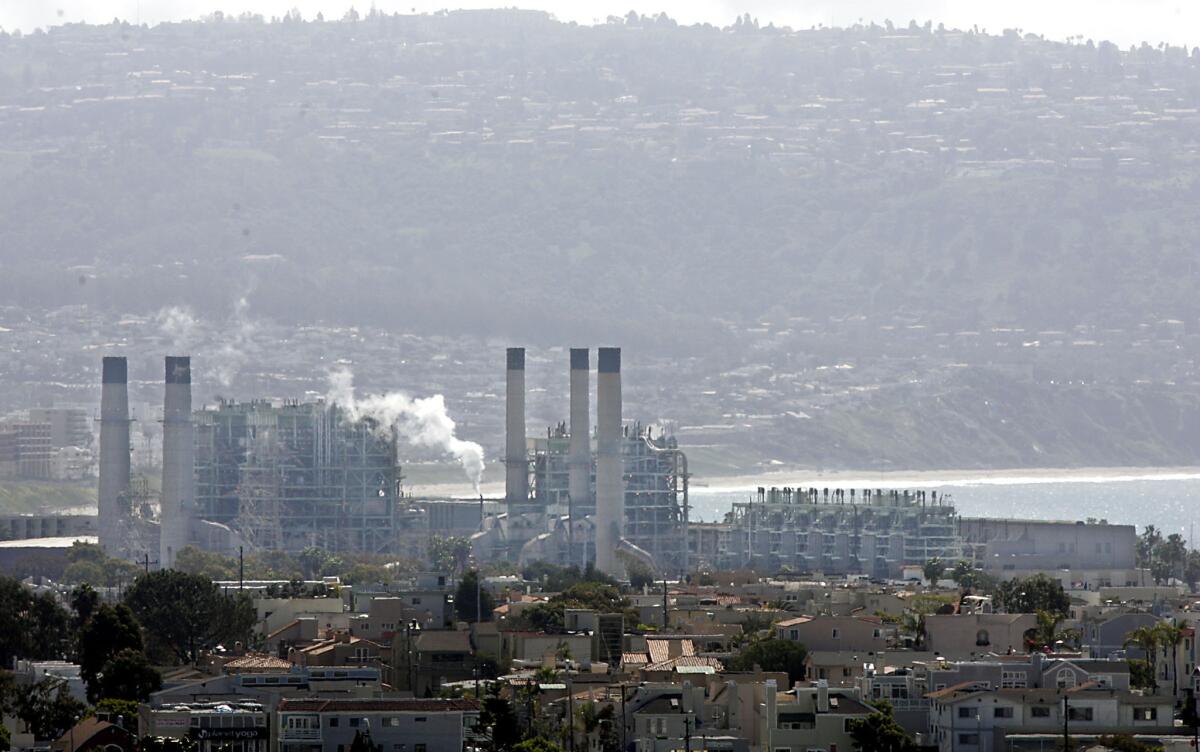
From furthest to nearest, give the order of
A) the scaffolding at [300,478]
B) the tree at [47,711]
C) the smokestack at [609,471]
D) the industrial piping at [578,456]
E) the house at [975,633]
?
1. the scaffolding at [300,478]
2. the industrial piping at [578,456]
3. the smokestack at [609,471]
4. the house at [975,633]
5. the tree at [47,711]

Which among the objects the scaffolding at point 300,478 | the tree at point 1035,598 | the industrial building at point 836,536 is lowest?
the tree at point 1035,598

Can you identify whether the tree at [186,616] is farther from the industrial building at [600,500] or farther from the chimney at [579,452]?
the chimney at [579,452]

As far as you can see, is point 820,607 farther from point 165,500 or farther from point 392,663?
point 165,500

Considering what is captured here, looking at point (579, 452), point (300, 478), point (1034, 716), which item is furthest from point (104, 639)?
point (300, 478)

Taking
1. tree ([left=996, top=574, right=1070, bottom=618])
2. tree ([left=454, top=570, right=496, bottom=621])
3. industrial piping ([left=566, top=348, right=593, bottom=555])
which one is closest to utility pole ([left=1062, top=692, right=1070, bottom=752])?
tree ([left=996, top=574, right=1070, bottom=618])

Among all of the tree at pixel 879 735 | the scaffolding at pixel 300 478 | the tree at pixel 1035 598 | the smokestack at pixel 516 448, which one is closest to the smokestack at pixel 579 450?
the smokestack at pixel 516 448

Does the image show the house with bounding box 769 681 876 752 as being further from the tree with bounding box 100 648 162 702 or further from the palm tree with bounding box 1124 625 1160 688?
the tree with bounding box 100 648 162 702

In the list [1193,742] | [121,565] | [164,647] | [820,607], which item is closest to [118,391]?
[121,565]
